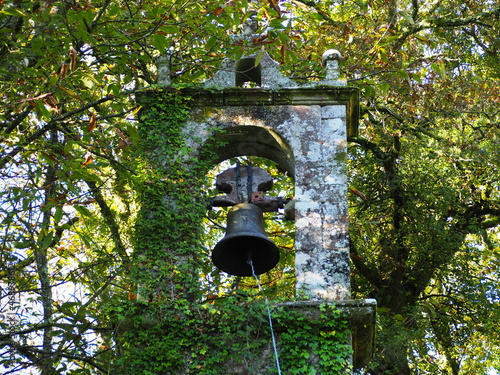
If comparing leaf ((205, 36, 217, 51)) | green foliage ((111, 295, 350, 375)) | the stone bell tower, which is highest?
leaf ((205, 36, 217, 51))

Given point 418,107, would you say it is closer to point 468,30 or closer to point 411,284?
point 468,30

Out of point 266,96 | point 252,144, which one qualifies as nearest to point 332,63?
point 266,96

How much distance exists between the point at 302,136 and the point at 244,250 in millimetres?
1252

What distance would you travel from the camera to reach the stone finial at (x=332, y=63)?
823cm

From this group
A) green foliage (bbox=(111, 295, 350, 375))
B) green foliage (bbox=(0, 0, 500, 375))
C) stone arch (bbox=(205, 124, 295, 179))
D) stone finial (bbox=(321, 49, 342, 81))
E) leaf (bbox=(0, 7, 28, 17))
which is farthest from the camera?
green foliage (bbox=(0, 0, 500, 375))

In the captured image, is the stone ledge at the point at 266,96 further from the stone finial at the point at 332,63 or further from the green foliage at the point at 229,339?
the green foliage at the point at 229,339

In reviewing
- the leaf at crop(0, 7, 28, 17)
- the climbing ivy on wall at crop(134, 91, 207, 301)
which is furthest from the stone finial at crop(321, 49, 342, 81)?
the leaf at crop(0, 7, 28, 17)

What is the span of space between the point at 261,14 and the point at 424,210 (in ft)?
14.5

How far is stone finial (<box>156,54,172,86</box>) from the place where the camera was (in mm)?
8234

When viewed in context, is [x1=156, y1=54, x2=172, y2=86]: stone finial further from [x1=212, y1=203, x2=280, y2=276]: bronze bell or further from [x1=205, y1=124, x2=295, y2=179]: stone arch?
[x1=212, y1=203, x2=280, y2=276]: bronze bell

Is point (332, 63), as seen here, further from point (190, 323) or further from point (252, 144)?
point (190, 323)

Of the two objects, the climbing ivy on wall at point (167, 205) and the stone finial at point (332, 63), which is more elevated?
the stone finial at point (332, 63)

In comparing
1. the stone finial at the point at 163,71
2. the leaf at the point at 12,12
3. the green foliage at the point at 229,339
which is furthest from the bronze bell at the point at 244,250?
the leaf at the point at 12,12

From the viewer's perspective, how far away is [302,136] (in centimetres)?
786
